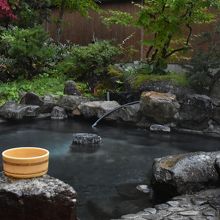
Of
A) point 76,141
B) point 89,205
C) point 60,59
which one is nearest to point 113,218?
point 89,205

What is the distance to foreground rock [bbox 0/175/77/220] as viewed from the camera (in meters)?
4.31

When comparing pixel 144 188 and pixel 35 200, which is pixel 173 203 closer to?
pixel 144 188

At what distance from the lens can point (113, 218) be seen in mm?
5551

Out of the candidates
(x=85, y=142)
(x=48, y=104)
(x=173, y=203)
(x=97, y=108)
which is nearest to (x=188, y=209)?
(x=173, y=203)

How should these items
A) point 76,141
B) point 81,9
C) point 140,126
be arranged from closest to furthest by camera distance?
point 76,141
point 140,126
point 81,9

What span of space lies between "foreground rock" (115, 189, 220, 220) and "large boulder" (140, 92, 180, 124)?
5.63m

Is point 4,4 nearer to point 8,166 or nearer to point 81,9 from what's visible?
point 81,9

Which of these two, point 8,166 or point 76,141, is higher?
point 8,166

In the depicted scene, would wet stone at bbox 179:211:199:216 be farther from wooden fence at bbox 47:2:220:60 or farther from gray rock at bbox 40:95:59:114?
wooden fence at bbox 47:2:220:60

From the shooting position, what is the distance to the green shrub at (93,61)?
48.1 feet

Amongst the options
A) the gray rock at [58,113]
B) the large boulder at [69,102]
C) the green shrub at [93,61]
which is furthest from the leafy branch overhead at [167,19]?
the gray rock at [58,113]

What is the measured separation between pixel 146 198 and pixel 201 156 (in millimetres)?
1048

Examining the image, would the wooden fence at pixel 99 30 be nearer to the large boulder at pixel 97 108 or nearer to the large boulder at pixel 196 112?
the large boulder at pixel 196 112

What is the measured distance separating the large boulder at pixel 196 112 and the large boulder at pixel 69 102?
3159mm
